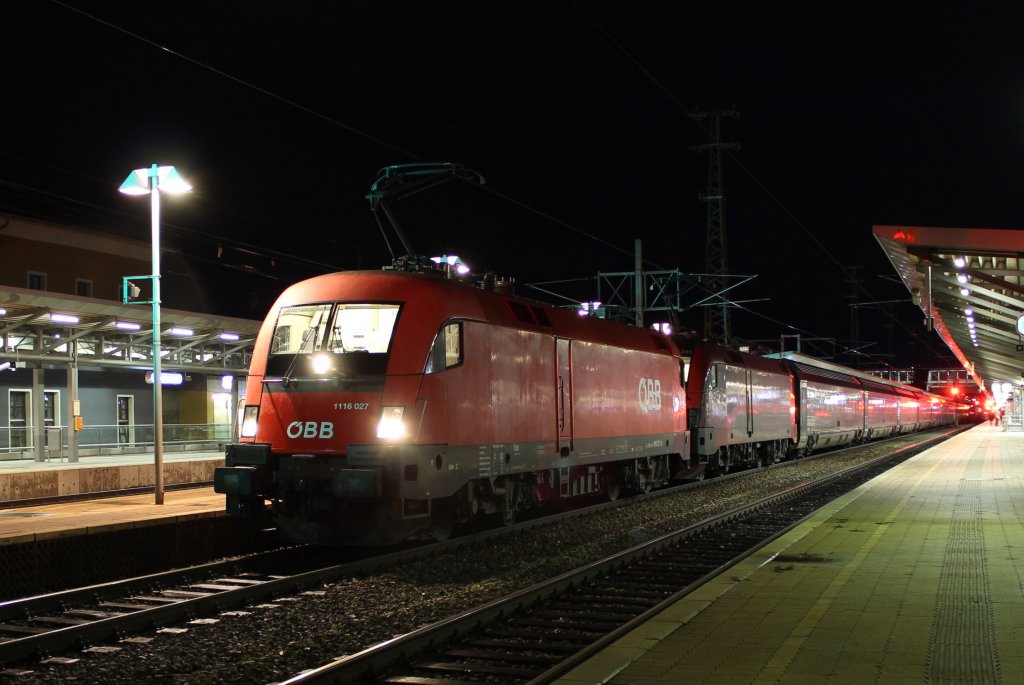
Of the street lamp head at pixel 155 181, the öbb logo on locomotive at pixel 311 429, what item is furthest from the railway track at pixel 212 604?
the street lamp head at pixel 155 181

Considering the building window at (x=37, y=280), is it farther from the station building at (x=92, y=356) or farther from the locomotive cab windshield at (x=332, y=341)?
the locomotive cab windshield at (x=332, y=341)

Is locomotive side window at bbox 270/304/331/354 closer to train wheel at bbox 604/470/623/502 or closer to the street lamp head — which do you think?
the street lamp head

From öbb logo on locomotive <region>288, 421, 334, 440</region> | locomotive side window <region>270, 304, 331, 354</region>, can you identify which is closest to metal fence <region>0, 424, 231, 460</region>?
locomotive side window <region>270, 304, 331, 354</region>

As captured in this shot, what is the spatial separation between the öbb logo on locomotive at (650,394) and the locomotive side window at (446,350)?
720 cm

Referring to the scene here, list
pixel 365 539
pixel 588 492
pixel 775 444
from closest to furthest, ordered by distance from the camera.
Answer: pixel 365 539, pixel 588 492, pixel 775 444

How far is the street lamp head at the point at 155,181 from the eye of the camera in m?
16.0

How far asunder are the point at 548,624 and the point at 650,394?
11346mm

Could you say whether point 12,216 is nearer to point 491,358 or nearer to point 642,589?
point 491,358

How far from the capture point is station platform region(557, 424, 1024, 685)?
241 inches

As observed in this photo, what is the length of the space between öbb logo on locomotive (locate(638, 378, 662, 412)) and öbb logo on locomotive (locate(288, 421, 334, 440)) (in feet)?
27.8

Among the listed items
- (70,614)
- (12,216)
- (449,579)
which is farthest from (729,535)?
(12,216)

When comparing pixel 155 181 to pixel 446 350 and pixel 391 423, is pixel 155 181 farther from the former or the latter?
pixel 391 423

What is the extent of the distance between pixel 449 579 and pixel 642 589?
6.68 ft

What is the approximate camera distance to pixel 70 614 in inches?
360
